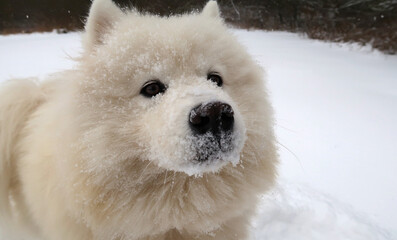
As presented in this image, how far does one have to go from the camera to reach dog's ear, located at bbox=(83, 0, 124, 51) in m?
1.82

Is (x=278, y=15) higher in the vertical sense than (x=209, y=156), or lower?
lower

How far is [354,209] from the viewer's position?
310 centimetres

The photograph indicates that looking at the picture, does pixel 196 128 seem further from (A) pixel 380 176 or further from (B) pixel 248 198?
(A) pixel 380 176

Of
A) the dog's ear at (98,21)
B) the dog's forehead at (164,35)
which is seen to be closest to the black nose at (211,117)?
the dog's forehead at (164,35)

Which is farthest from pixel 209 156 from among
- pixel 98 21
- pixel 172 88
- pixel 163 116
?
pixel 98 21

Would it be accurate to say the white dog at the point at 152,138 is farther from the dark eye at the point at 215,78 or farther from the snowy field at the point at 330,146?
the snowy field at the point at 330,146

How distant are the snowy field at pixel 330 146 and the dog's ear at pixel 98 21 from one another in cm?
15

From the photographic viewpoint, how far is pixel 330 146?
4.23 meters

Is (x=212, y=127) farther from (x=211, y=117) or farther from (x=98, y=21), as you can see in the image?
(x=98, y=21)

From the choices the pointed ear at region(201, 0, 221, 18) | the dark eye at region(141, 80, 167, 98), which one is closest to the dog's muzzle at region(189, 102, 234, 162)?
the dark eye at region(141, 80, 167, 98)

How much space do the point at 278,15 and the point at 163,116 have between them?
1477 cm

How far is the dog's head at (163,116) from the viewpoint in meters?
1.43

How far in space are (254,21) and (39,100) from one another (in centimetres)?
1389

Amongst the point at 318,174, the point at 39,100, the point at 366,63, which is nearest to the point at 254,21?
the point at 366,63
